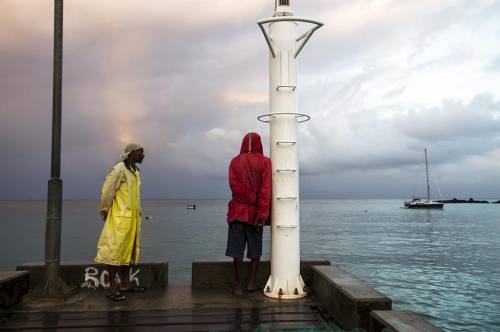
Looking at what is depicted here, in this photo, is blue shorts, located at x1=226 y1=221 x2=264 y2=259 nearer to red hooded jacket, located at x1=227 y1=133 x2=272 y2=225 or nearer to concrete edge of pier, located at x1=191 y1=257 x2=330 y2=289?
red hooded jacket, located at x1=227 y1=133 x2=272 y2=225

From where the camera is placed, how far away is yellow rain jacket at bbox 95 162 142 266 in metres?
5.53

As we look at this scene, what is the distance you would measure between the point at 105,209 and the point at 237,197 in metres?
1.73

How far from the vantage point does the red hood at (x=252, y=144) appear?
591cm

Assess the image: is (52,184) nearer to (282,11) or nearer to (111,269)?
(111,269)

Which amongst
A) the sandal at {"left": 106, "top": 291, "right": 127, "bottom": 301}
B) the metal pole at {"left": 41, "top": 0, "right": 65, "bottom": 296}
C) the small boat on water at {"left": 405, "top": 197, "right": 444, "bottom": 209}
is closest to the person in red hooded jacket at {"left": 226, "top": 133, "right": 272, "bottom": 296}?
the sandal at {"left": 106, "top": 291, "right": 127, "bottom": 301}

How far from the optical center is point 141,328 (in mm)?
4348

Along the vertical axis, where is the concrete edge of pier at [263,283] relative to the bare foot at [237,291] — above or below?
above

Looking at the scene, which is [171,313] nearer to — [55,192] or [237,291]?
[237,291]

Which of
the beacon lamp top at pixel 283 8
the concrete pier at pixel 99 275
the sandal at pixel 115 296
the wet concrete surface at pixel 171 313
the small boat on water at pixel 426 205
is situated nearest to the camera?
the wet concrete surface at pixel 171 313

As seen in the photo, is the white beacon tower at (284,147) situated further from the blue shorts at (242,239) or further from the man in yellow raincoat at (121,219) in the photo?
the man in yellow raincoat at (121,219)

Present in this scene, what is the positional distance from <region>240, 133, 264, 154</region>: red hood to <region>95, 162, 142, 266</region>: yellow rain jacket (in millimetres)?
1591

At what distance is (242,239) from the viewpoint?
5.75 meters

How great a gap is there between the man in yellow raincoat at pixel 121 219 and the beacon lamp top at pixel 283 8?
8.75ft

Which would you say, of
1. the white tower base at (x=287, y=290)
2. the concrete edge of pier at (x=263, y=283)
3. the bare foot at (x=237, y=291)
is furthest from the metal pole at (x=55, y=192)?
the white tower base at (x=287, y=290)
